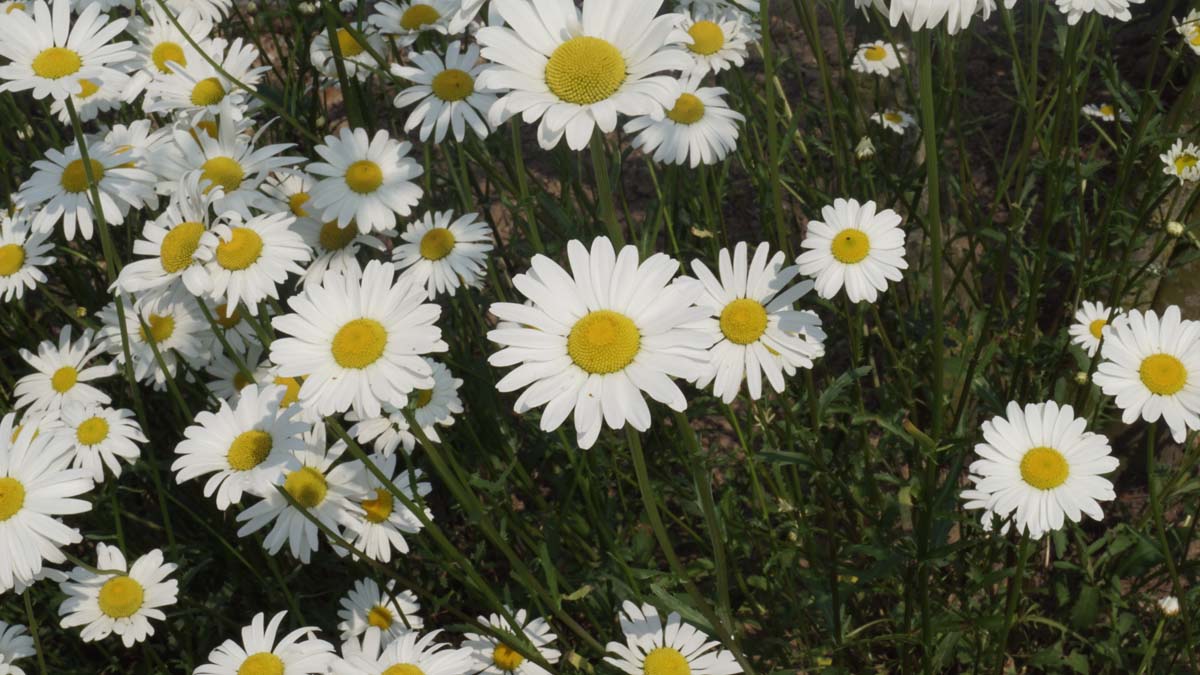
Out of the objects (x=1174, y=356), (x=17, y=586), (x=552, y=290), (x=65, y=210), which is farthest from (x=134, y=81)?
(x=1174, y=356)

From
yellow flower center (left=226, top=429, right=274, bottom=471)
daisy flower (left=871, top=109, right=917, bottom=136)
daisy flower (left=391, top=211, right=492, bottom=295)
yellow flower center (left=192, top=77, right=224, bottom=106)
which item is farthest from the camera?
daisy flower (left=871, top=109, right=917, bottom=136)

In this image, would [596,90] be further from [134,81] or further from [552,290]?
[134,81]

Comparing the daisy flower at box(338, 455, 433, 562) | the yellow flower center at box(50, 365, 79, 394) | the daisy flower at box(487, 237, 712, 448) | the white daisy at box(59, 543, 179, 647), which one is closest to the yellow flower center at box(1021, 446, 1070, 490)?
the daisy flower at box(487, 237, 712, 448)

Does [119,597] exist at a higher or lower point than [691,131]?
lower

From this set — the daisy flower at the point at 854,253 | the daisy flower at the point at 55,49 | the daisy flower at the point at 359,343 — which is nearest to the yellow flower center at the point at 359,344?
the daisy flower at the point at 359,343

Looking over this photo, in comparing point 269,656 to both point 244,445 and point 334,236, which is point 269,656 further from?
point 334,236

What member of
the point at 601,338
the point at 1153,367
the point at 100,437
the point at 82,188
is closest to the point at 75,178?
the point at 82,188

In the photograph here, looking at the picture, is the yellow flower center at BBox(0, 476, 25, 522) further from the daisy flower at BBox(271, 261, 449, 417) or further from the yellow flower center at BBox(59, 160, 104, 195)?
the yellow flower center at BBox(59, 160, 104, 195)
